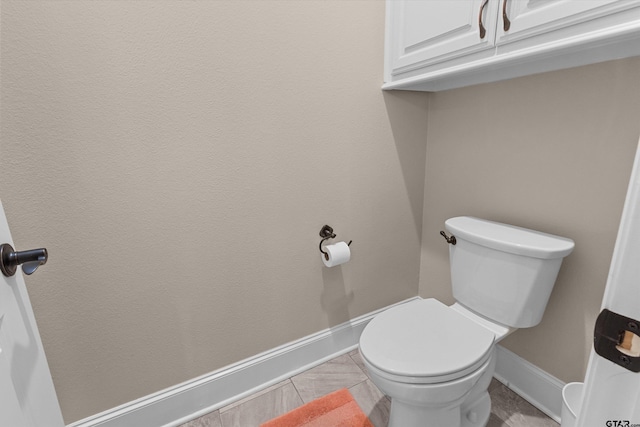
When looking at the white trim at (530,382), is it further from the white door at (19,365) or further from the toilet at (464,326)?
the white door at (19,365)

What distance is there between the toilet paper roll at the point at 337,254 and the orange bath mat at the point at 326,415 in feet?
1.94

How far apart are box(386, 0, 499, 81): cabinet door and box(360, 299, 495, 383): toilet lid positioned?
0.94m

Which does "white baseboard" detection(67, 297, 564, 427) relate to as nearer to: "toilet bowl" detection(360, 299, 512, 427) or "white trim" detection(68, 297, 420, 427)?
"white trim" detection(68, 297, 420, 427)

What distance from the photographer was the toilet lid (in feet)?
2.94

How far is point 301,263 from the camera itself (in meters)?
1.37

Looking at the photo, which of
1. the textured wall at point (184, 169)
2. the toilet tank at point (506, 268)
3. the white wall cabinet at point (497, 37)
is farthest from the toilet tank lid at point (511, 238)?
the white wall cabinet at point (497, 37)

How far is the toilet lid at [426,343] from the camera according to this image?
0.90 metres

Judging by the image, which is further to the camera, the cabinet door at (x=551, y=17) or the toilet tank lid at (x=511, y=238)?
the toilet tank lid at (x=511, y=238)

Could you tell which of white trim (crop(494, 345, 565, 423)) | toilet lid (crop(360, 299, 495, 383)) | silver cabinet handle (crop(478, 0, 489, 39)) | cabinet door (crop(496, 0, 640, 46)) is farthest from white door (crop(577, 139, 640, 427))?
white trim (crop(494, 345, 565, 423))

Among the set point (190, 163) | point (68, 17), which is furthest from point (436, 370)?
point (68, 17)

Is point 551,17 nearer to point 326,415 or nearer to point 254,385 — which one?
point 326,415

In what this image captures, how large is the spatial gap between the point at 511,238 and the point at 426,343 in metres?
0.49

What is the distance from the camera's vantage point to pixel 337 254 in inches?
52.8

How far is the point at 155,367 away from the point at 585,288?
161 centimetres
